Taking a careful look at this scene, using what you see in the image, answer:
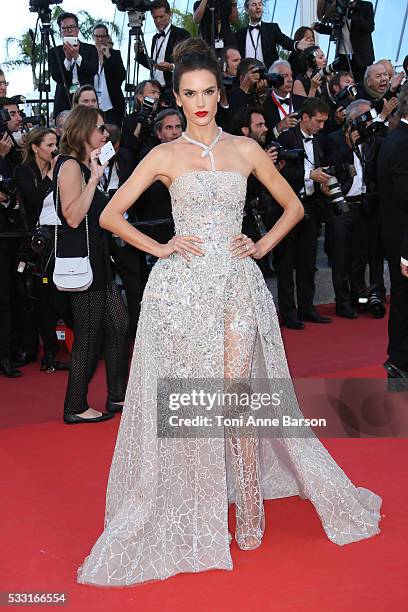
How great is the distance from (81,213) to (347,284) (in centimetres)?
380

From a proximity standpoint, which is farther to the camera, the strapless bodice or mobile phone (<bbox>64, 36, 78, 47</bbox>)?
mobile phone (<bbox>64, 36, 78, 47</bbox>)

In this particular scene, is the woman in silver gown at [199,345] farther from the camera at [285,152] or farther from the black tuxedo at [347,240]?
the black tuxedo at [347,240]

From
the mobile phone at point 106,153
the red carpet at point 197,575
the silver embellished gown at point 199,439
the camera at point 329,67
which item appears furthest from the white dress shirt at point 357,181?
the silver embellished gown at point 199,439

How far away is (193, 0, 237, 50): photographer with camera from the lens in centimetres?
866

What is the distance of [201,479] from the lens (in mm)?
3178

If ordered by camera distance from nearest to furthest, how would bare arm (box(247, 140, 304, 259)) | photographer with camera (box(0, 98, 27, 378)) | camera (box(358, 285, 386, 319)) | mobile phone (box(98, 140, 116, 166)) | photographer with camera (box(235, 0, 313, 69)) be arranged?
bare arm (box(247, 140, 304, 259)), mobile phone (box(98, 140, 116, 166)), photographer with camera (box(0, 98, 27, 378)), camera (box(358, 285, 386, 319)), photographer with camera (box(235, 0, 313, 69))

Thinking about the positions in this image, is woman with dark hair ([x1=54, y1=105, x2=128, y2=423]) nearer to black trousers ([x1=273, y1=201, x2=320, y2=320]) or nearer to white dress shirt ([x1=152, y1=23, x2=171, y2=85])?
black trousers ([x1=273, y1=201, x2=320, y2=320])

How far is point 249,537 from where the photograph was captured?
128 inches

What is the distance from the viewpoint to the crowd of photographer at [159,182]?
5109 millimetres

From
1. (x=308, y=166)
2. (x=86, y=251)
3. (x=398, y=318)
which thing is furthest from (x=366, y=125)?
(x=86, y=251)

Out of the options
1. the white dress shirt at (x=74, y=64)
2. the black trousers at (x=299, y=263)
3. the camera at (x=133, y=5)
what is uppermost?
the camera at (x=133, y=5)

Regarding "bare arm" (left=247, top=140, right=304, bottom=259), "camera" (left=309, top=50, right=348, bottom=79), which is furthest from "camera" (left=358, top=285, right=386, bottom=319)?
"bare arm" (left=247, top=140, right=304, bottom=259)

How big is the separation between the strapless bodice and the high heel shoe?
3.19 ft

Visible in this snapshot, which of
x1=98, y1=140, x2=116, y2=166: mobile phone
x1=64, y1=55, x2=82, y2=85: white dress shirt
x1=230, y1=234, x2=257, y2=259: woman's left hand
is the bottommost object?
x1=230, y1=234, x2=257, y2=259: woman's left hand
